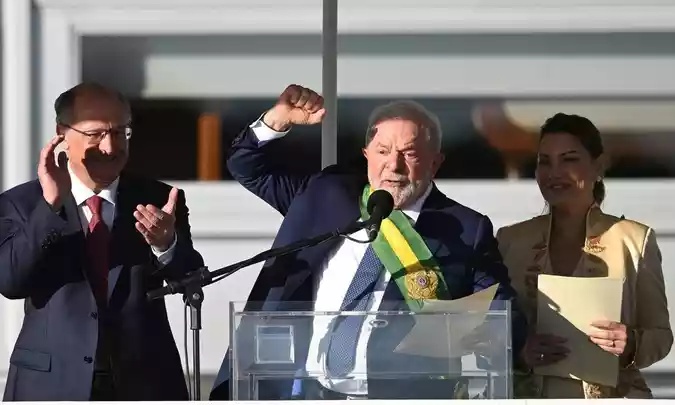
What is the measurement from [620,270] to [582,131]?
33 cm

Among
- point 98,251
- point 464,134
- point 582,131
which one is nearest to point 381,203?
point 464,134

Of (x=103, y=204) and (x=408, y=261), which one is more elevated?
(x=103, y=204)

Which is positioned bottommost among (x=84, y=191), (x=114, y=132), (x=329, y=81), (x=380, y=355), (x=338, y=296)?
(x=380, y=355)

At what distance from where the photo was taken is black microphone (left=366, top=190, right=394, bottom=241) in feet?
9.37

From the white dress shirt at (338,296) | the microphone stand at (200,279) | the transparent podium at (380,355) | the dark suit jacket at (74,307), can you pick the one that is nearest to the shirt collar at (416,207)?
the white dress shirt at (338,296)

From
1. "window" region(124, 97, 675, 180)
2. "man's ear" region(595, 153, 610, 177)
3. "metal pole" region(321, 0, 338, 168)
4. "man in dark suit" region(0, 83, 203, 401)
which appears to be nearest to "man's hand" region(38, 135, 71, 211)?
"man in dark suit" region(0, 83, 203, 401)

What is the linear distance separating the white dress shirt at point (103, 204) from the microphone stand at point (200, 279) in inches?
3.3

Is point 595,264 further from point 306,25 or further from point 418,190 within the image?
point 306,25

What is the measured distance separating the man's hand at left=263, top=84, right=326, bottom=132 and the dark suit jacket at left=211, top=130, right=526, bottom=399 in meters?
0.06

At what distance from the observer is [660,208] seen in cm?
306

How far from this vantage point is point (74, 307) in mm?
2918

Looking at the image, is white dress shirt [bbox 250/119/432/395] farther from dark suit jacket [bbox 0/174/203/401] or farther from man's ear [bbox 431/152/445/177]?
dark suit jacket [bbox 0/174/203/401]

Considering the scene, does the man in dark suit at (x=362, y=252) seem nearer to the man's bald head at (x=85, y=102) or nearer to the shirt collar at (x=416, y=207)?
the shirt collar at (x=416, y=207)

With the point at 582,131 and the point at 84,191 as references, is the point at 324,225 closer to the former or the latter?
the point at 84,191
